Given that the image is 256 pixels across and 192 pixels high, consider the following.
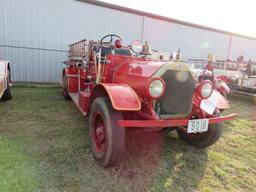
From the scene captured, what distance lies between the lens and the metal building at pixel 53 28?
24.1 feet

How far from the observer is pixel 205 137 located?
2.82 meters

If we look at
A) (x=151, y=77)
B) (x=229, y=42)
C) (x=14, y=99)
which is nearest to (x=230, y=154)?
(x=151, y=77)

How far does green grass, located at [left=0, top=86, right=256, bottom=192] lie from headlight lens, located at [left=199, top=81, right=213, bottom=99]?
898mm

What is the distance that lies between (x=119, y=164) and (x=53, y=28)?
7222 millimetres

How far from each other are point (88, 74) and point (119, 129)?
7.47 ft

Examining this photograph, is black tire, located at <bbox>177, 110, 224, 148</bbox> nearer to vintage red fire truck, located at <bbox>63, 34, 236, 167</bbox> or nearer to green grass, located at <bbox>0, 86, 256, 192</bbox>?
vintage red fire truck, located at <bbox>63, 34, 236, 167</bbox>

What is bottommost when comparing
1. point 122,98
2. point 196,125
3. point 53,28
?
point 196,125

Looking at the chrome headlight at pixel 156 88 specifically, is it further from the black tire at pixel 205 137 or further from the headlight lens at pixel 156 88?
the black tire at pixel 205 137

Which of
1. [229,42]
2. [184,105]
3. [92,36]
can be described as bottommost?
[184,105]

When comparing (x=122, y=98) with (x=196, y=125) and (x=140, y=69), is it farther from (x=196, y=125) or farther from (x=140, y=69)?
(x=196, y=125)

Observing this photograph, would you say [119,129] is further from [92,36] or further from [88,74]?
[92,36]

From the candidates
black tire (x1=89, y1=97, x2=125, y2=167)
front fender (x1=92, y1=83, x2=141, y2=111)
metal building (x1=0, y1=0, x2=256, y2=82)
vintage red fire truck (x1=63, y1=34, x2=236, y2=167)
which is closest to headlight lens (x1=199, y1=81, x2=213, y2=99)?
vintage red fire truck (x1=63, y1=34, x2=236, y2=167)

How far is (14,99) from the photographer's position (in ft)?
17.1

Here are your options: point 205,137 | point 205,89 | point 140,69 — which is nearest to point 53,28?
point 140,69
